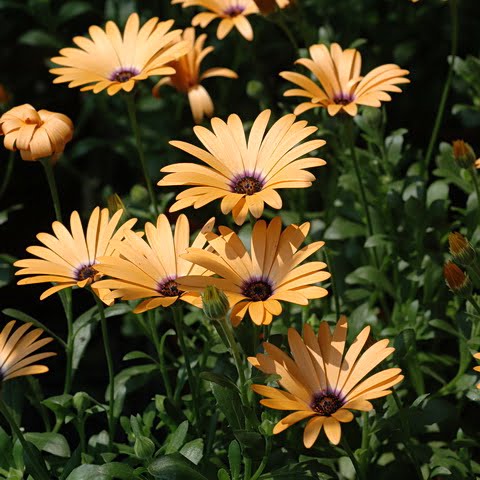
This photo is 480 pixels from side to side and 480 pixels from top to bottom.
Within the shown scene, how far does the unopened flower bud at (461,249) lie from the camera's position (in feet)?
6.36

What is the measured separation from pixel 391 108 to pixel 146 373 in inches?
63.6

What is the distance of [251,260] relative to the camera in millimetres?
1897

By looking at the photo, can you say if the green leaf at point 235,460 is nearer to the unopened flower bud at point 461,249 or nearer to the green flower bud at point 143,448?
the green flower bud at point 143,448

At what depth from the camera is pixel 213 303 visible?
1.66m

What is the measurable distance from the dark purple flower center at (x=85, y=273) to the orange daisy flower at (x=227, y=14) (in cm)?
89

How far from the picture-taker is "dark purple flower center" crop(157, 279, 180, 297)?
186cm

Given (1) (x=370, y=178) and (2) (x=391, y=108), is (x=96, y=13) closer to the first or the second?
(2) (x=391, y=108)

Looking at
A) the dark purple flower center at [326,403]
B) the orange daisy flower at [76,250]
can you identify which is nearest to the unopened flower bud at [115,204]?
the orange daisy flower at [76,250]

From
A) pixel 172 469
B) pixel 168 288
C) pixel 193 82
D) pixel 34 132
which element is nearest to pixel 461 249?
pixel 168 288

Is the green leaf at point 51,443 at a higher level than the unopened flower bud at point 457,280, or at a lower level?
lower

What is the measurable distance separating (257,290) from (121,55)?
3.02 ft

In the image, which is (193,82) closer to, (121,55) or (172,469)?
(121,55)

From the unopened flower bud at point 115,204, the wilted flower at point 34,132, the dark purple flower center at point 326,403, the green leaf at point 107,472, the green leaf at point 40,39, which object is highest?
the green leaf at point 40,39

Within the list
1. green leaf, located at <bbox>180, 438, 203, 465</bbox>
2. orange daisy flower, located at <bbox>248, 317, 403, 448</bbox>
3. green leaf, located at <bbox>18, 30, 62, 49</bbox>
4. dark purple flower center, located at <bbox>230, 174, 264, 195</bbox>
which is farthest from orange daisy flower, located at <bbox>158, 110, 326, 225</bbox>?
green leaf, located at <bbox>18, 30, 62, 49</bbox>
